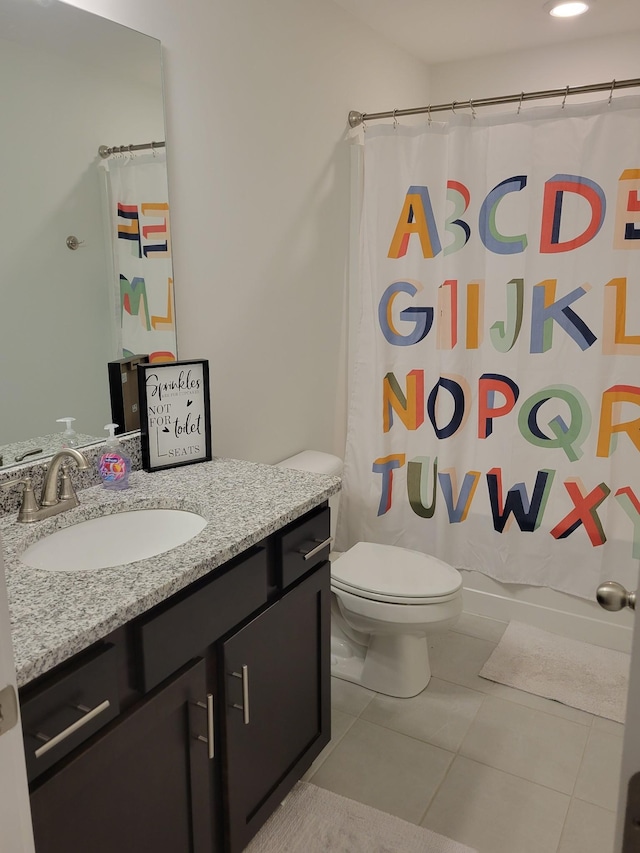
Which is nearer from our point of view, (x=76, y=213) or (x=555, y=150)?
(x=76, y=213)

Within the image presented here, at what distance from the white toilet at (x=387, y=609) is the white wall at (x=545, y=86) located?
1.82 feet

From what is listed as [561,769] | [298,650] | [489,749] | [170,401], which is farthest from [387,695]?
[170,401]

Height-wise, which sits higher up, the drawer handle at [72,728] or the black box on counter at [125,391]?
the black box on counter at [125,391]

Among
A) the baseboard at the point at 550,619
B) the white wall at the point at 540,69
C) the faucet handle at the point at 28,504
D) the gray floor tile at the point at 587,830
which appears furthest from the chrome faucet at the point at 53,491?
the white wall at the point at 540,69

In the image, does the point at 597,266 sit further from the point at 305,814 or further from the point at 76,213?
the point at 305,814

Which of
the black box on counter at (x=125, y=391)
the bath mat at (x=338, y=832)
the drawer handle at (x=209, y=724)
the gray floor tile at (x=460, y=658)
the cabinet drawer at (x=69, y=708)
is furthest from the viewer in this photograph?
the gray floor tile at (x=460, y=658)

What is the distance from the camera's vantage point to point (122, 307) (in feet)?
6.10

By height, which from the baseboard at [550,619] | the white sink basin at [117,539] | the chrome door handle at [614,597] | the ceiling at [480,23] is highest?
the ceiling at [480,23]

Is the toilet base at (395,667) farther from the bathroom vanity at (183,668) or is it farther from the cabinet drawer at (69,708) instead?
the cabinet drawer at (69,708)

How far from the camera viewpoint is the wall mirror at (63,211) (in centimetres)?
154

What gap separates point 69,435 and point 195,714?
767 mm

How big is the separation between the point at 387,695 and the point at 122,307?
1.51 m

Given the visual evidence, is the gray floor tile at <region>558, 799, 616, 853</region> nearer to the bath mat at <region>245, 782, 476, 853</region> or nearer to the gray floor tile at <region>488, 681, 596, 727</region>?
the bath mat at <region>245, 782, 476, 853</region>

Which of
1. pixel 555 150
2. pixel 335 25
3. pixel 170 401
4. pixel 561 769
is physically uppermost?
pixel 335 25
